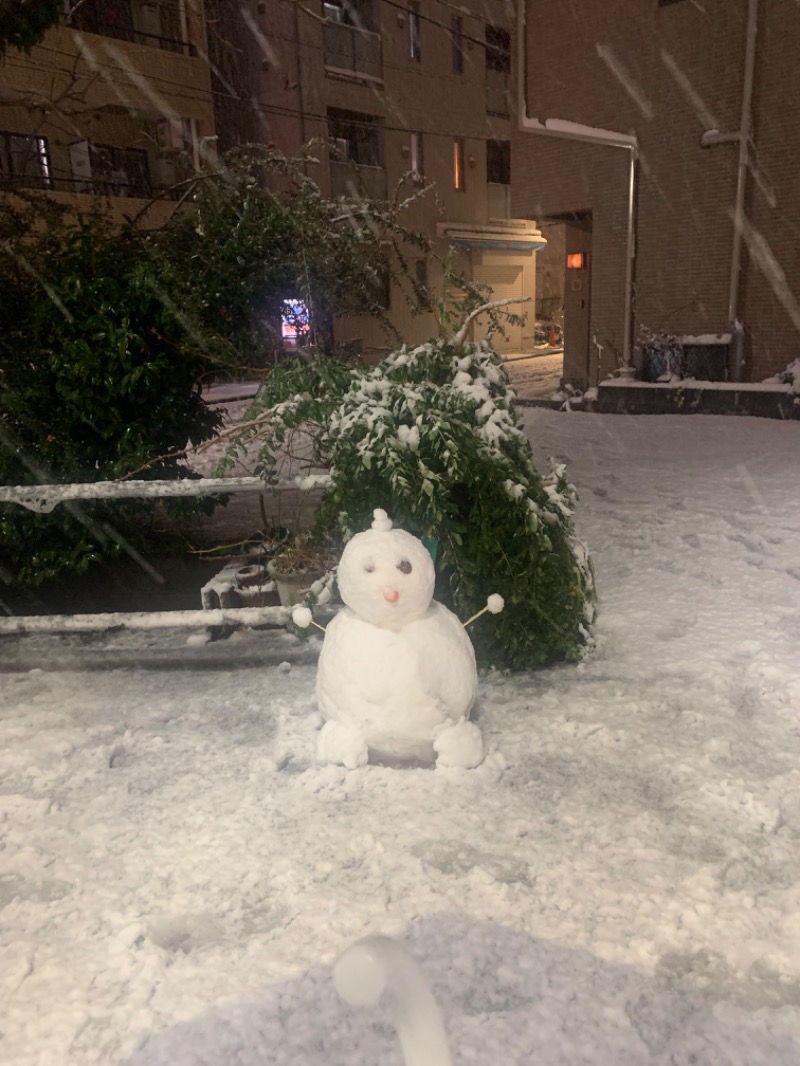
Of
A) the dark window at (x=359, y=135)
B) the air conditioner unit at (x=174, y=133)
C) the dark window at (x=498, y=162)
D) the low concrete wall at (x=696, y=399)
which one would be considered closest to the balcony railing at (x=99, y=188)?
the air conditioner unit at (x=174, y=133)

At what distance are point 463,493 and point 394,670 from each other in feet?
3.64

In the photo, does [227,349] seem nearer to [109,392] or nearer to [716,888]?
[109,392]

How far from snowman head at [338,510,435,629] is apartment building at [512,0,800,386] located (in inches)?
451

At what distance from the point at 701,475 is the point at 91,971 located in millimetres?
7205

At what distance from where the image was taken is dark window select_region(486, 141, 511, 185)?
1065 inches

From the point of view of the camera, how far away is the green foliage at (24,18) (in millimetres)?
5055

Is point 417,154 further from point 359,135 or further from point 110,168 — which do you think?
point 110,168

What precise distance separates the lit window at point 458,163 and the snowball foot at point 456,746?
25.9 metres

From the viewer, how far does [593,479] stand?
317 inches

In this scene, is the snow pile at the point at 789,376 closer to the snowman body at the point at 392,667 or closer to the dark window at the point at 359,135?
the snowman body at the point at 392,667

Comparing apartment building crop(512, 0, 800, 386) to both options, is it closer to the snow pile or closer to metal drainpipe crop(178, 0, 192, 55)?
the snow pile

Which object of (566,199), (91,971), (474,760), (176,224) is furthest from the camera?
(566,199)

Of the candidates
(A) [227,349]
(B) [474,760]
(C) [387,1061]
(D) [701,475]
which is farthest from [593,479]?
(C) [387,1061]

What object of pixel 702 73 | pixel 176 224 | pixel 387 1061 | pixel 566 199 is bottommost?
pixel 387 1061
